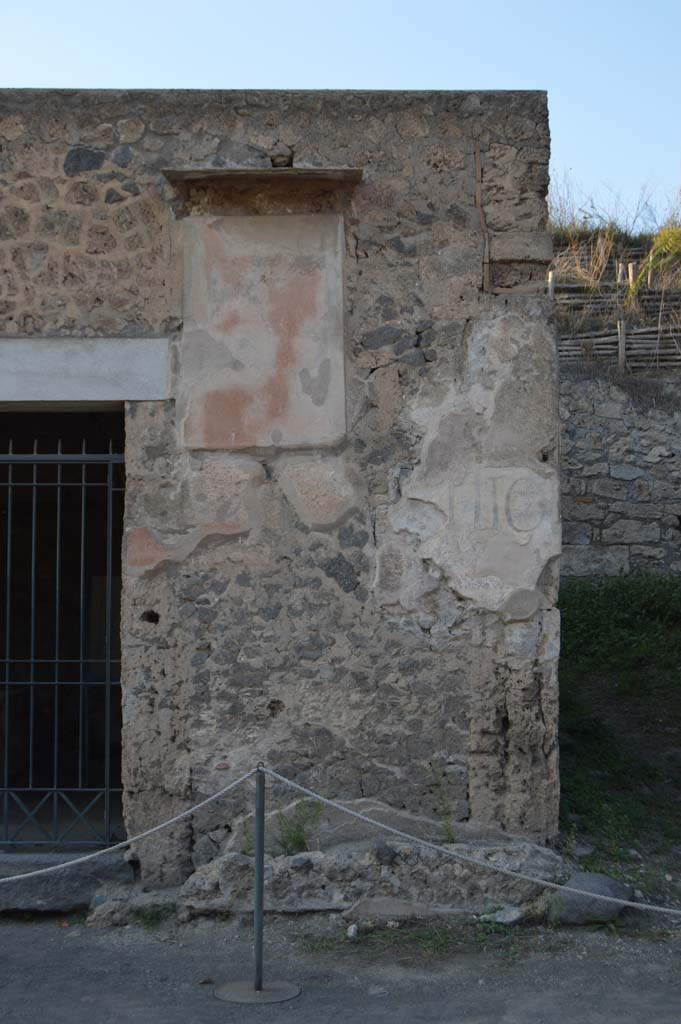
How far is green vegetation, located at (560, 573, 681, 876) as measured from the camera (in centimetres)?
564

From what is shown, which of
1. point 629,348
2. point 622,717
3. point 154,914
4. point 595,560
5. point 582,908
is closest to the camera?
point 582,908

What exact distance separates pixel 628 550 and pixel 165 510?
6458mm

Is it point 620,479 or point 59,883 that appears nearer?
point 59,883

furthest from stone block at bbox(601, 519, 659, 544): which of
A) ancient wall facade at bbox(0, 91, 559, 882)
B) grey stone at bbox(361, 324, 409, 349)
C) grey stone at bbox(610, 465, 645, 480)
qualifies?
grey stone at bbox(361, 324, 409, 349)

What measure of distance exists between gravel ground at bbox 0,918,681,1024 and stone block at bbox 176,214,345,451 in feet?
7.08

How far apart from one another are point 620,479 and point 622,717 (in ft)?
11.2

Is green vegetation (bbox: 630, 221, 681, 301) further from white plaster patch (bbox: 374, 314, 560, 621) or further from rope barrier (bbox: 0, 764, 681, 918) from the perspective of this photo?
rope barrier (bbox: 0, 764, 681, 918)

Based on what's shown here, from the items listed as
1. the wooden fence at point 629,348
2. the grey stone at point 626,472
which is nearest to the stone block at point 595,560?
the grey stone at point 626,472

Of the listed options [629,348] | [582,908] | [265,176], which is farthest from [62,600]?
[629,348]

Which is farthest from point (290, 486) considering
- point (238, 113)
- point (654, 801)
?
point (654, 801)

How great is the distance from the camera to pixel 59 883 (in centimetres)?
503

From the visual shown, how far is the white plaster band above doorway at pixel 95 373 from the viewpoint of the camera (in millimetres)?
5121

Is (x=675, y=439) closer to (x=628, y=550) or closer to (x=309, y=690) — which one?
(x=628, y=550)

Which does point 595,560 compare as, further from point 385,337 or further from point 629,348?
point 385,337
